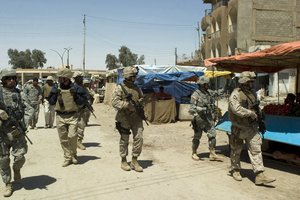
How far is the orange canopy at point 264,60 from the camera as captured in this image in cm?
682

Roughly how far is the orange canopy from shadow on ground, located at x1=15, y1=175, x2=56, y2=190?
442 centimetres

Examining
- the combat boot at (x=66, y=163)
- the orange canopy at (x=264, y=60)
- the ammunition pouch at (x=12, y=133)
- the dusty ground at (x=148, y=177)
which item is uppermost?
the orange canopy at (x=264, y=60)

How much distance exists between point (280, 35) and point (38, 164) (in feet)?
107

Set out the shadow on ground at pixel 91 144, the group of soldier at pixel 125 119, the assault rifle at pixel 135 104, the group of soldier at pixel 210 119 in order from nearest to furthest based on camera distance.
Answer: the group of soldier at pixel 125 119
the group of soldier at pixel 210 119
the assault rifle at pixel 135 104
the shadow on ground at pixel 91 144

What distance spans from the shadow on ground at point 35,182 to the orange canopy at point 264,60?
4.42 meters

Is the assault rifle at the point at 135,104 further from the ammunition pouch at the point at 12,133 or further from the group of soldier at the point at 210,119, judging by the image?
the ammunition pouch at the point at 12,133

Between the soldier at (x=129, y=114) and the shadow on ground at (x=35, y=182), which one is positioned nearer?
the shadow on ground at (x=35, y=182)

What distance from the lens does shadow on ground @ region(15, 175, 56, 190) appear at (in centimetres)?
577

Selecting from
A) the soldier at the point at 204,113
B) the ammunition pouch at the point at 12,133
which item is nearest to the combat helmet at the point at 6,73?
the ammunition pouch at the point at 12,133

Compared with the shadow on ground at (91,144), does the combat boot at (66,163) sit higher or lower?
higher

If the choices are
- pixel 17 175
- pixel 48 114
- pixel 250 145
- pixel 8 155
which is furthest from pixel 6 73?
pixel 48 114

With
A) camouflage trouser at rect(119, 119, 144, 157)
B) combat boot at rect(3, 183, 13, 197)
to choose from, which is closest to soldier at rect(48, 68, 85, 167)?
camouflage trouser at rect(119, 119, 144, 157)

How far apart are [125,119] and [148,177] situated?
109cm

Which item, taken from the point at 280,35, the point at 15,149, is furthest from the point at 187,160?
the point at 280,35
